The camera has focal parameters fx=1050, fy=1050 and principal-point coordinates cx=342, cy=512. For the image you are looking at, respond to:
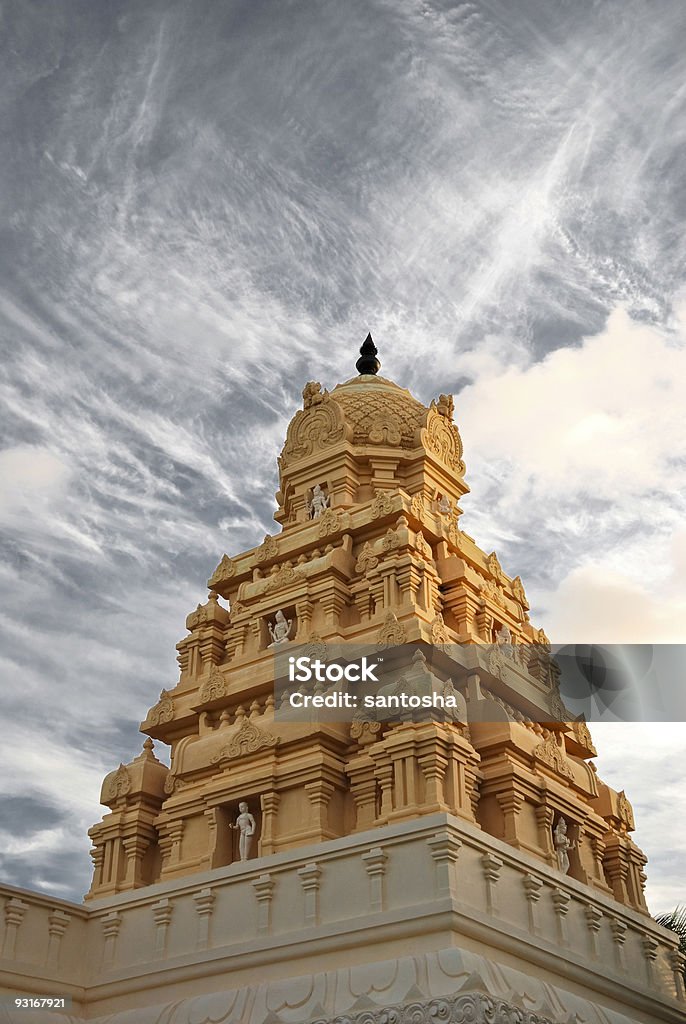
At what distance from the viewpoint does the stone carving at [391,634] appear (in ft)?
73.8

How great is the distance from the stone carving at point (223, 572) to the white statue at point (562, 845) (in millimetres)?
10565

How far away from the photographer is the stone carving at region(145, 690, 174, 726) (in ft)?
82.7

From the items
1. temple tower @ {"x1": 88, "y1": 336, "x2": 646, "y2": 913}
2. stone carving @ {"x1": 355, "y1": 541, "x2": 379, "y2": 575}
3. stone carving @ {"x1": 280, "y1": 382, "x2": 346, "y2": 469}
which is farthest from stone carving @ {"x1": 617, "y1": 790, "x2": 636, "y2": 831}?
stone carving @ {"x1": 280, "y1": 382, "x2": 346, "y2": 469}

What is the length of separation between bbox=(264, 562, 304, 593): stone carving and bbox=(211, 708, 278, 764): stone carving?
4.22 meters

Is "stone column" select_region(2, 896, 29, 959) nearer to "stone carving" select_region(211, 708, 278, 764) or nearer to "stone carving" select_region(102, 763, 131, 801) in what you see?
"stone carving" select_region(102, 763, 131, 801)

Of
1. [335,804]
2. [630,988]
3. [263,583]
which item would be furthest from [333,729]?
[630,988]

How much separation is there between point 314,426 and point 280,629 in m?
7.87

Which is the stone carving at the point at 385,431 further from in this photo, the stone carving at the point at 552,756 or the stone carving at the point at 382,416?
the stone carving at the point at 552,756

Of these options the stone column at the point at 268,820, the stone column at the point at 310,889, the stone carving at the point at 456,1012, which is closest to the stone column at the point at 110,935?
the stone column at the point at 268,820

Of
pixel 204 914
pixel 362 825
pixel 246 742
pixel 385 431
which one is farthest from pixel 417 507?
pixel 204 914

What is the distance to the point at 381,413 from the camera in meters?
30.7

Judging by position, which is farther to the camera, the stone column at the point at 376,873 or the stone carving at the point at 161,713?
the stone carving at the point at 161,713

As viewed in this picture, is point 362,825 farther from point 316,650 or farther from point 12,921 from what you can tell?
point 12,921

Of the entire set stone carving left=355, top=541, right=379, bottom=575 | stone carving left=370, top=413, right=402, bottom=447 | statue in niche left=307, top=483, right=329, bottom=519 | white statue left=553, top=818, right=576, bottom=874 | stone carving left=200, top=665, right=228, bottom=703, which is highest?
stone carving left=370, top=413, right=402, bottom=447
